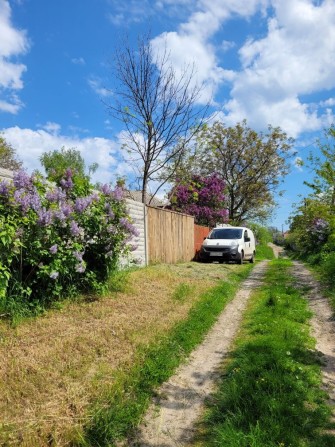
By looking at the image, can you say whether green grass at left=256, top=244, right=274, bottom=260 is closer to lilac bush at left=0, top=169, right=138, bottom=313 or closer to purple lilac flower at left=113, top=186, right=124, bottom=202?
purple lilac flower at left=113, top=186, right=124, bottom=202

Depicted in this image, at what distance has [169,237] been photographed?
47.5 feet

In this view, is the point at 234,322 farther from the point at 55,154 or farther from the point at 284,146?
the point at 55,154

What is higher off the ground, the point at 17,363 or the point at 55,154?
the point at 55,154

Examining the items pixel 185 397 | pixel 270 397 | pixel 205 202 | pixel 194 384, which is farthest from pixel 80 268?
pixel 205 202

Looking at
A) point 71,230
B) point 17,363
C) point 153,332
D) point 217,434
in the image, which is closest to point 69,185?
point 71,230

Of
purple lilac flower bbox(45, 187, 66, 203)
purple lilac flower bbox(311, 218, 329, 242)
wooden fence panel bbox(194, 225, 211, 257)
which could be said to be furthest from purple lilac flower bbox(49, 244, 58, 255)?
purple lilac flower bbox(311, 218, 329, 242)

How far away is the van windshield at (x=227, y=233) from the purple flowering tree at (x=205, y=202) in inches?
273

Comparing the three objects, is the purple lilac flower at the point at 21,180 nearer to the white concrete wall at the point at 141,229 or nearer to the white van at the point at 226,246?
the white concrete wall at the point at 141,229

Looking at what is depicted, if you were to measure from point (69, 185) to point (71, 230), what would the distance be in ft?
3.38

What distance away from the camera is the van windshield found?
17.9 metres

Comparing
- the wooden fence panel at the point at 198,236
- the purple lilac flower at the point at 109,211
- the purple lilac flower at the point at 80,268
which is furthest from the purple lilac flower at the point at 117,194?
the wooden fence panel at the point at 198,236

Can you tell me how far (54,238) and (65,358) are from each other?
1.76m

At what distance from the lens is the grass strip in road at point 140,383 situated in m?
3.08

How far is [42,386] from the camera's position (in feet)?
11.6
